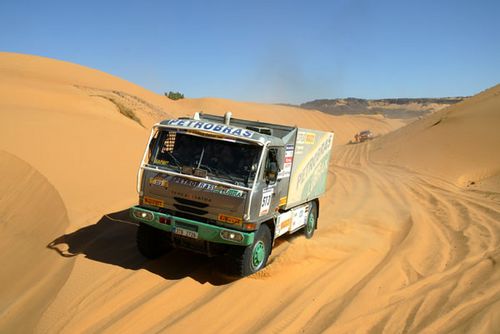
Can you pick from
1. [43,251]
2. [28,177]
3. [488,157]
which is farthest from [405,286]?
[488,157]

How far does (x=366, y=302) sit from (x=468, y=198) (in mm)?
11811

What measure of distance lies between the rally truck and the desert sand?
0.51 meters

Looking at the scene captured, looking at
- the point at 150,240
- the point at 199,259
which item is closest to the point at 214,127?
the point at 150,240

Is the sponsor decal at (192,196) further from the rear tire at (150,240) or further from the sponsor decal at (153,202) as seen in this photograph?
the rear tire at (150,240)

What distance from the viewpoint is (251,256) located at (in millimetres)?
7875

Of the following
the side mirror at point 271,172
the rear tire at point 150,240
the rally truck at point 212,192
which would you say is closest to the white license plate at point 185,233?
the rally truck at point 212,192

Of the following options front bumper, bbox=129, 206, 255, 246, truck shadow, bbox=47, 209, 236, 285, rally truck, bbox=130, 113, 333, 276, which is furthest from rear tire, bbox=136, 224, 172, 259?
front bumper, bbox=129, 206, 255, 246

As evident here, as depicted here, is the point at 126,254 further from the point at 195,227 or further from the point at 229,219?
the point at 229,219

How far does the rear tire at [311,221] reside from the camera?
1126cm

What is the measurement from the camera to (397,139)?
34.7 meters

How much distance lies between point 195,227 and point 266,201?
134 centimetres

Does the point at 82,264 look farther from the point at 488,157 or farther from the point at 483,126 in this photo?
the point at 483,126

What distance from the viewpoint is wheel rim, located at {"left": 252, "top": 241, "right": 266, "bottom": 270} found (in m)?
8.09

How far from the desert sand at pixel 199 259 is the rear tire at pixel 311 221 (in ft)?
0.87
